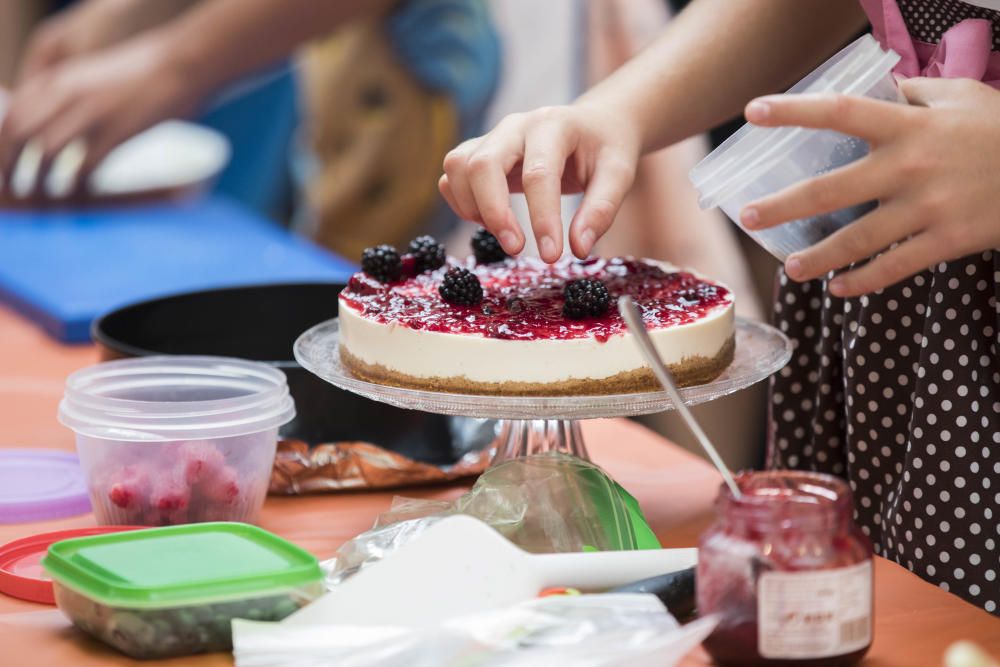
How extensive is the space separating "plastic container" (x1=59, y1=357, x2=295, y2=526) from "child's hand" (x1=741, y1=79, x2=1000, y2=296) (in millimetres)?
510

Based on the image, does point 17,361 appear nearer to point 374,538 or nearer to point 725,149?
point 374,538

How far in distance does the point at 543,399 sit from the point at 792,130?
1.10ft

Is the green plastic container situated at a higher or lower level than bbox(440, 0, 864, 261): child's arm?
lower

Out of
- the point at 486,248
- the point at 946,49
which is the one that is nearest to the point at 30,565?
the point at 486,248

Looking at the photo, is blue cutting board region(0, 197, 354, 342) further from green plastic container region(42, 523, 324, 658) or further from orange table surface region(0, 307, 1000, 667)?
green plastic container region(42, 523, 324, 658)

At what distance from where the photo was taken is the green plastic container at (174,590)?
874 millimetres

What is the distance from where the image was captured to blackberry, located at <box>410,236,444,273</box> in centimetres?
147

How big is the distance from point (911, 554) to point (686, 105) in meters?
0.53

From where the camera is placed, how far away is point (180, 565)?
909 mm

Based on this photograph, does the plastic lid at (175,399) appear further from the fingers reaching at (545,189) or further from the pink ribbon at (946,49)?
the pink ribbon at (946,49)

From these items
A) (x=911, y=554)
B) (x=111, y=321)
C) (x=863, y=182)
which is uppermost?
(x=863, y=182)

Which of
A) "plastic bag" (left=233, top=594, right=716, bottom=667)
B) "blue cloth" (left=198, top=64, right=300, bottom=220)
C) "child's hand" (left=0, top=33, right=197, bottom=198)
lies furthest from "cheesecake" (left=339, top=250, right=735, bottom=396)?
"blue cloth" (left=198, top=64, right=300, bottom=220)

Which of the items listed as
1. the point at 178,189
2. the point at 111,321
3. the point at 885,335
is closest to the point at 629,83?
the point at 885,335

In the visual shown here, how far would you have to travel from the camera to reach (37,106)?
2.96 metres
